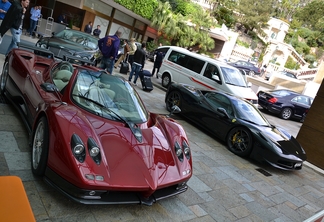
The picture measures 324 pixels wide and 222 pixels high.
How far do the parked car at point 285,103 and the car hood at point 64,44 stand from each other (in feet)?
29.3

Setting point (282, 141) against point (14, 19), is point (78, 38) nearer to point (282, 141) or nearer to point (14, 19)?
point (14, 19)


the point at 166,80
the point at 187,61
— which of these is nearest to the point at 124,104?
the point at 187,61

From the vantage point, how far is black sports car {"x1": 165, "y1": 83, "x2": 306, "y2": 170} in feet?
19.3

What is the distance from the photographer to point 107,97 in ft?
12.5

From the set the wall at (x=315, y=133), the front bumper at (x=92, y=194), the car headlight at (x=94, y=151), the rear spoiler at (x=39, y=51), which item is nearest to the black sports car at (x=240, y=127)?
the wall at (x=315, y=133)

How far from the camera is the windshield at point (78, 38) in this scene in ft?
31.8

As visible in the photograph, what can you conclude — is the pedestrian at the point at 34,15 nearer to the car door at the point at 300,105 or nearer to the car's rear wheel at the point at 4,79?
the car's rear wheel at the point at 4,79

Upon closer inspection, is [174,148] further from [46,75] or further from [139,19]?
[139,19]

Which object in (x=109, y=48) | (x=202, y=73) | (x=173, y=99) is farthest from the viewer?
(x=202, y=73)

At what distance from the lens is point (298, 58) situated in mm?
42375

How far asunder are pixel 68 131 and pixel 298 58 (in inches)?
1803

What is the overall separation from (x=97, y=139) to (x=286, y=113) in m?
13.0

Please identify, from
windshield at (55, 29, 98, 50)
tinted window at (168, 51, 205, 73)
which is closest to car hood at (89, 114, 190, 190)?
windshield at (55, 29, 98, 50)

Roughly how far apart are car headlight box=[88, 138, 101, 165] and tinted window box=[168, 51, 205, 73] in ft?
29.4
